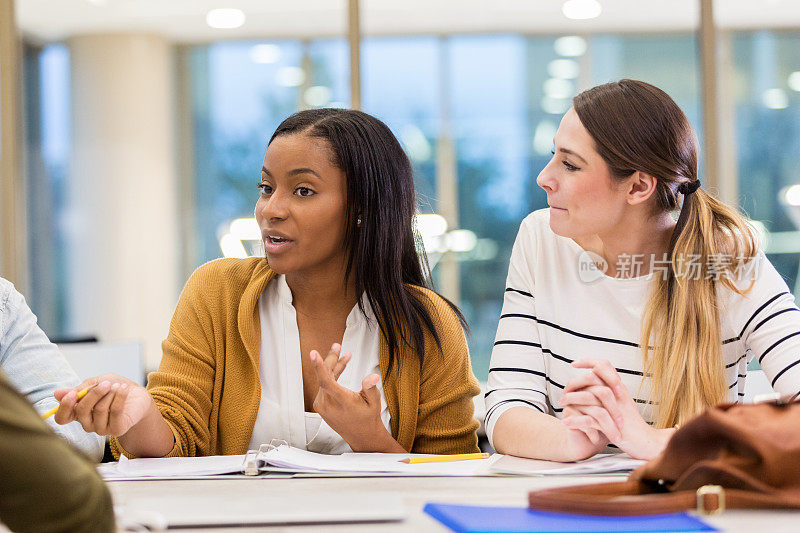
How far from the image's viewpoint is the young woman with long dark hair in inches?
59.2

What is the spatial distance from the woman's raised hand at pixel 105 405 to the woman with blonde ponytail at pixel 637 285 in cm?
60

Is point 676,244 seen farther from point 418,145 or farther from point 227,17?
point 227,17

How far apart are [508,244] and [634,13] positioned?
145cm

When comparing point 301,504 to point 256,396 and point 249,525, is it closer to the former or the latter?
point 249,525

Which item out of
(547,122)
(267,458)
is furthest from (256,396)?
(547,122)

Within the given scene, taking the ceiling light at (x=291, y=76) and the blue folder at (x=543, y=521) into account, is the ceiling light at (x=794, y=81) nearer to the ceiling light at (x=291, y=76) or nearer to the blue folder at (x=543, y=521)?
the ceiling light at (x=291, y=76)

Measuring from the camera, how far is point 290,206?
152 centimetres

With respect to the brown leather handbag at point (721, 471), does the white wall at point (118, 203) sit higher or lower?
higher

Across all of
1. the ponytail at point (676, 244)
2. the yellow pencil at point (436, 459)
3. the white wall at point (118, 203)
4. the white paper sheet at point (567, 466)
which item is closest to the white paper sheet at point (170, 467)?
the yellow pencil at point (436, 459)

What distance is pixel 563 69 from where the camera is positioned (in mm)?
4691

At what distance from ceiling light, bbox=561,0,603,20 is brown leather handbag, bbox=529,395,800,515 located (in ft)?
13.1

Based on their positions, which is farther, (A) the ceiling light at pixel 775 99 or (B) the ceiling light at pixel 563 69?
(B) the ceiling light at pixel 563 69

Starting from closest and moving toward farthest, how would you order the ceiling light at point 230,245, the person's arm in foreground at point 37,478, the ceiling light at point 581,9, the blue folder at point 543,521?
the person's arm in foreground at point 37,478 < the blue folder at point 543,521 < the ceiling light at point 581,9 < the ceiling light at point 230,245

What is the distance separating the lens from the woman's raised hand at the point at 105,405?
1185 mm
